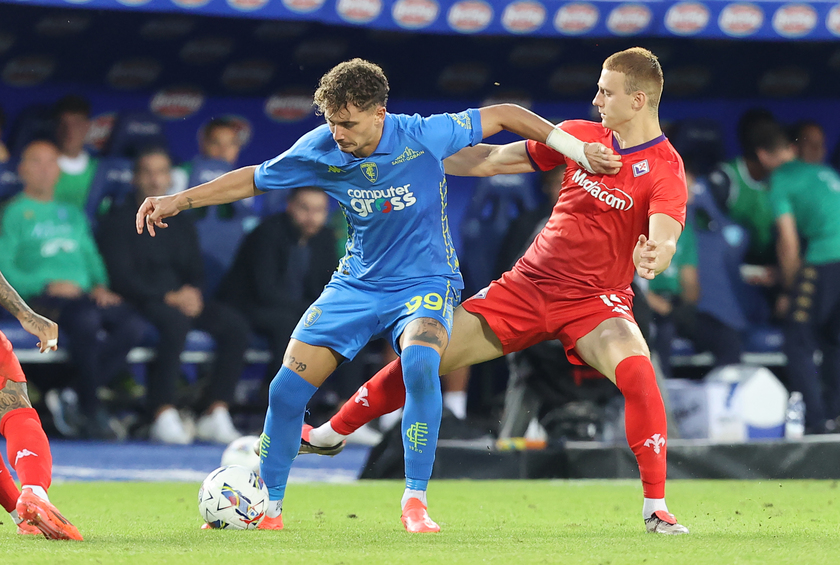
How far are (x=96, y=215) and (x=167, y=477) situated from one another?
11.9ft

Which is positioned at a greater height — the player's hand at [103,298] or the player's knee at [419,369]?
the player's knee at [419,369]

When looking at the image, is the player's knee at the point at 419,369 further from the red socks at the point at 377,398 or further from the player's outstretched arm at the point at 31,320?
the player's outstretched arm at the point at 31,320

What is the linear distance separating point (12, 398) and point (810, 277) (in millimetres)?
8036

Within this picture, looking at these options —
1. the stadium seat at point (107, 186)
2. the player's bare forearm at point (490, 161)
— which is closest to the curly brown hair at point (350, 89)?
the player's bare forearm at point (490, 161)

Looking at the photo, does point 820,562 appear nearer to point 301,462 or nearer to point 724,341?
point 301,462

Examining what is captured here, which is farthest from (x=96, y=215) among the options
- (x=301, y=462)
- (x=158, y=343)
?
(x=301, y=462)

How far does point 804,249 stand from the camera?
11961 millimetres

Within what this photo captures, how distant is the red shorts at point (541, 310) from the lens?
5.61 metres

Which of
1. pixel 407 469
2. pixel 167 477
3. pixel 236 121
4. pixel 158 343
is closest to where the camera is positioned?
pixel 407 469

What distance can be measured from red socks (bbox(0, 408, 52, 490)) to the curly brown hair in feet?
5.50

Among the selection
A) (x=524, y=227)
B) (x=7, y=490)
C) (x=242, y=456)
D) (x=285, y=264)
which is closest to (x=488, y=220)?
(x=524, y=227)

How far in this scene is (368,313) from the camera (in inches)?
214

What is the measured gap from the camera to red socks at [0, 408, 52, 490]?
181 inches

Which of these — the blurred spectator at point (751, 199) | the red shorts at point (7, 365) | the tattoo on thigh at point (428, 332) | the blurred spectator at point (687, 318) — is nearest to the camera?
the red shorts at point (7, 365)
